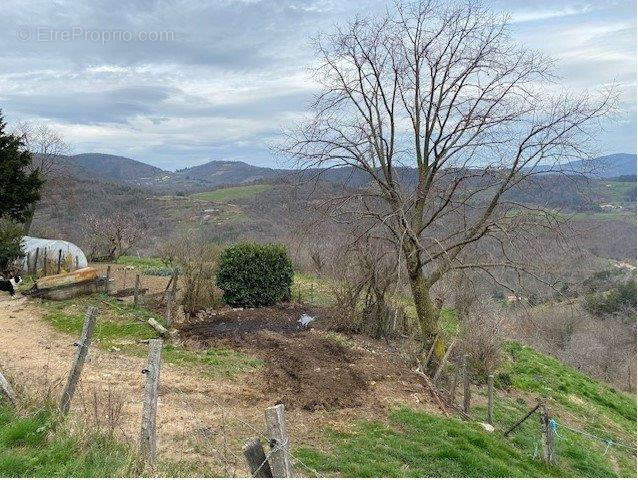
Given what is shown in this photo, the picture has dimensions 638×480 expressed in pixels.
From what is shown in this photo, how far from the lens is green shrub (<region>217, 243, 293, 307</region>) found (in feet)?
47.2

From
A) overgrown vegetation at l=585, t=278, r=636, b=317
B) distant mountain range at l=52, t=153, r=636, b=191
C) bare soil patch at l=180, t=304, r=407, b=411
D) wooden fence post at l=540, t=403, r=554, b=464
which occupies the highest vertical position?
distant mountain range at l=52, t=153, r=636, b=191

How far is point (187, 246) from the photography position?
16.8m

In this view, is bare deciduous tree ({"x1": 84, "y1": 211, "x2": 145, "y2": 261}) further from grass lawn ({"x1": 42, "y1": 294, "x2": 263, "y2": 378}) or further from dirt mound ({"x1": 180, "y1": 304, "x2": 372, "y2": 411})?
dirt mound ({"x1": 180, "y1": 304, "x2": 372, "y2": 411})

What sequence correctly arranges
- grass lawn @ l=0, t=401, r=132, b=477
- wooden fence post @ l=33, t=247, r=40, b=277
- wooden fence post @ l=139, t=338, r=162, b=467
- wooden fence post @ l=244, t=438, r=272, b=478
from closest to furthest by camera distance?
wooden fence post @ l=244, t=438, r=272, b=478
grass lawn @ l=0, t=401, r=132, b=477
wooden fence post @ l=139, t=338, r=162, b=467
wooden fence post @ l=33, t=247, r=40, b=277

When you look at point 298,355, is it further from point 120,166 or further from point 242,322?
point 120,166

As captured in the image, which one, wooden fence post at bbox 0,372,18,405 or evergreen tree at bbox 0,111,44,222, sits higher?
evergreen tree at bbox 0,111,44,222

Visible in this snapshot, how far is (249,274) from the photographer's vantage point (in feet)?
47.5

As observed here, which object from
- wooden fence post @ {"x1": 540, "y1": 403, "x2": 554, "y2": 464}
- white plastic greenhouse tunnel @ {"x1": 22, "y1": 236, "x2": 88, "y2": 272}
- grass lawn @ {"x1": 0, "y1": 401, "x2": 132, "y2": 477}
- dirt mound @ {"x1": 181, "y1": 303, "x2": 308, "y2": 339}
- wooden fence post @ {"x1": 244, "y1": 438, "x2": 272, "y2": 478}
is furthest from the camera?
white plastic greenhouse tunnel @ {"x1": 22, "y1": 236, "x2": 88, "y2": 272}

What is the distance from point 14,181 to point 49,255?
10.5ft

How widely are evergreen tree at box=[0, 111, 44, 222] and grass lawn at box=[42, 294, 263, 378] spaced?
5799mm

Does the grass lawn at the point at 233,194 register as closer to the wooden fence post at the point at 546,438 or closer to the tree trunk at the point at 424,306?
the tree trunk at the point at 424,306

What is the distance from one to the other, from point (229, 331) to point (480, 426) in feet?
20.4

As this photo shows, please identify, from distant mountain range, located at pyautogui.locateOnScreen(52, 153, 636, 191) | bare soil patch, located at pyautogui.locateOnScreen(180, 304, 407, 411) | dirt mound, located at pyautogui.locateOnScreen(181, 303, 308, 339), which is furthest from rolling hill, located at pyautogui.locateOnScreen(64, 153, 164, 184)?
bare soil patch, located at pyautogui.locateOnScreen(180, 304, 407, 411)

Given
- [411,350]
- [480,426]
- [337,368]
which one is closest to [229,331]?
[337,368]
